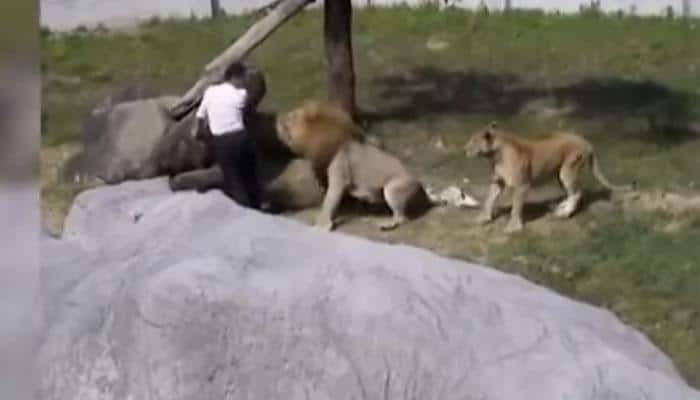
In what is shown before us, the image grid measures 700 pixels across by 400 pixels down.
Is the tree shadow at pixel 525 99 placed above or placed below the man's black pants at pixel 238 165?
below

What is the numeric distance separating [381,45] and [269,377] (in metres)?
5.03

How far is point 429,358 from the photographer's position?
2816 mm

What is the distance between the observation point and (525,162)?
5262 millimetres

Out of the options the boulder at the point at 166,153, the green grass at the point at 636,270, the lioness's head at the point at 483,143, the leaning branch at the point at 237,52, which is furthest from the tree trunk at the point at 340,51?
the green grass at the point at 636,270

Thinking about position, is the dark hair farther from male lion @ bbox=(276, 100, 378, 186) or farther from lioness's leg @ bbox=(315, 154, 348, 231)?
lioness's leg @ bbox=(315, 154, 348, 231)

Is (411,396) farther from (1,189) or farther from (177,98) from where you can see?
(177,98)

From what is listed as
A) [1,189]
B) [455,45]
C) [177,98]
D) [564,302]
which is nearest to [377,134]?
[177,98]

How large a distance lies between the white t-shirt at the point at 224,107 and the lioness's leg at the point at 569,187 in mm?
1065

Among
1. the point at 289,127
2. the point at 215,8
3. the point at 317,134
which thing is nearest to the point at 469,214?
the point at 317,134

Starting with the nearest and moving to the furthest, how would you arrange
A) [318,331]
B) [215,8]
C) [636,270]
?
[318,331] < [636,270] < [215,8]

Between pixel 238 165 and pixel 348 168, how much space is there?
0.37m

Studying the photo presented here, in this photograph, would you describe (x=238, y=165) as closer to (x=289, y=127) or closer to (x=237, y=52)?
(x=289, y=127)

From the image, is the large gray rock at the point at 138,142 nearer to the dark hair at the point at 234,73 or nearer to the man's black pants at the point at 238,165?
the dark hair at the point at 234,73

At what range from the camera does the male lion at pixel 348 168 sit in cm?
538
